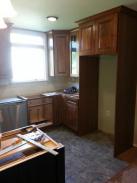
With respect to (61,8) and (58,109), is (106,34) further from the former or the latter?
(58,109)

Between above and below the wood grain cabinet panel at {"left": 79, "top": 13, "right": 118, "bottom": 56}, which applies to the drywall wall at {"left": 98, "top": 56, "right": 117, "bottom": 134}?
below

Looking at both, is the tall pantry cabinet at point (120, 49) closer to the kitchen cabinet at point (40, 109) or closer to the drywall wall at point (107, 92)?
the drywall wall at point (107, 92)

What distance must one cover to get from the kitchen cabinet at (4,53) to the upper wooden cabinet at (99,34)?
1477mm

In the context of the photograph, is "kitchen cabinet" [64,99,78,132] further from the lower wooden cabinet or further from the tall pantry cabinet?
the tall pantry cabinet

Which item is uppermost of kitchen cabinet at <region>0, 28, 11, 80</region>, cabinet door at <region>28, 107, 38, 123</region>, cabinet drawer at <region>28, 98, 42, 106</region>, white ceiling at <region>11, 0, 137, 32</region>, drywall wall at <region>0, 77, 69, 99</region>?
white ceiling at <region>11, 0, 137, 32</region>

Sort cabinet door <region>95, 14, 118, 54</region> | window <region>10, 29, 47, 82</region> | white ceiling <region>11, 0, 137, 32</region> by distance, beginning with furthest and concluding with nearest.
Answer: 1. window <region>10, 29, 47, 82</region>
2. cabinet door <region>95, 14, 118, 54</region>
3. white ceiling <region>11, 0, 137, 32</region>

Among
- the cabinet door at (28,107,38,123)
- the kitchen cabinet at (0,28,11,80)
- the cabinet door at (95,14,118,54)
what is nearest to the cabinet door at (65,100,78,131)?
the cabinet door at (28,107,38,123)

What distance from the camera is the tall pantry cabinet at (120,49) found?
2574mm

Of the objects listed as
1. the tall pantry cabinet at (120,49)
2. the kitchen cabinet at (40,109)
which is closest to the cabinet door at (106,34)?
the tall pantry cabinet at (120,49)

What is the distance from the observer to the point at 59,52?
409 cm

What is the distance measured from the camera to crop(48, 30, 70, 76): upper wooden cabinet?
4016 millimetres

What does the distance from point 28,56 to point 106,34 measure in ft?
→ 7.02

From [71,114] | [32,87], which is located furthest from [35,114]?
[71,114]

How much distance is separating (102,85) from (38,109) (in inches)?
62.5
